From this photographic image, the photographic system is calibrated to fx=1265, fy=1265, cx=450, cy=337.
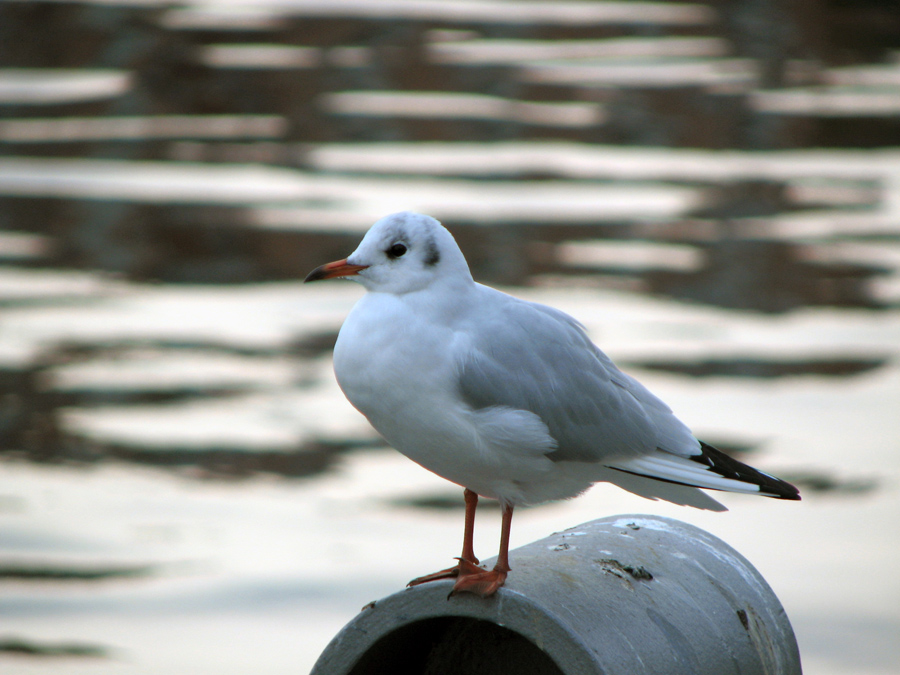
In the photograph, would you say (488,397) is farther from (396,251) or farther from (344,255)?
(344,255)

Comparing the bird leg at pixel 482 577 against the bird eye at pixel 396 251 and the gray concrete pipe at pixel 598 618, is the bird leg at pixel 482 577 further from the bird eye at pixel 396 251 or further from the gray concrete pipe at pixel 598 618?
the bird eye at pixel 396 251

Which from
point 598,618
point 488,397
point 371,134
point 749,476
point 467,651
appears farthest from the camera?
point 371,134

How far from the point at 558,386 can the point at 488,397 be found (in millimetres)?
247

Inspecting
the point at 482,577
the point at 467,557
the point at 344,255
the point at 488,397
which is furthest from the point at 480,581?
the point at 344,255

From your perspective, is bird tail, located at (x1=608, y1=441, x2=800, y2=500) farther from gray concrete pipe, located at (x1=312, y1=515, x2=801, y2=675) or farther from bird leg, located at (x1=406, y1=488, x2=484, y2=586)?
bird leg, located at (x1=406, y1=488, x2=484, y2=586)

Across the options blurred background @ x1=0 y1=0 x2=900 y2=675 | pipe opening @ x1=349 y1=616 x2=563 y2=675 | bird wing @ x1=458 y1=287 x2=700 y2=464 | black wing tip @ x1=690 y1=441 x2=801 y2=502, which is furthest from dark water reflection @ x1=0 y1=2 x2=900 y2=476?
black wing tip @ x1=690 y1=441 x2=801 y2=502

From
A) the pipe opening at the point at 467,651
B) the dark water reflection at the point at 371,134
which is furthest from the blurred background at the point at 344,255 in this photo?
the pipe opening at the point at 467,651

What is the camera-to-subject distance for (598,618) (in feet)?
→ 9.46

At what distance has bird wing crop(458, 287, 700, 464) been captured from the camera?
3.07 m

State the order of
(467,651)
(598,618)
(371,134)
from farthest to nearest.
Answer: (371,134) < (467,651) < (598,618)

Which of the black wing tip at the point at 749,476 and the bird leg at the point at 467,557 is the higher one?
the black wing tip at the point at 749,476

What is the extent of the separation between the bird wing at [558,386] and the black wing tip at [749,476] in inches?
2.7

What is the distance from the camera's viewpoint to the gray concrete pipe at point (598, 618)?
2861mm

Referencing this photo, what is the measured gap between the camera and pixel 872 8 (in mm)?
22078
